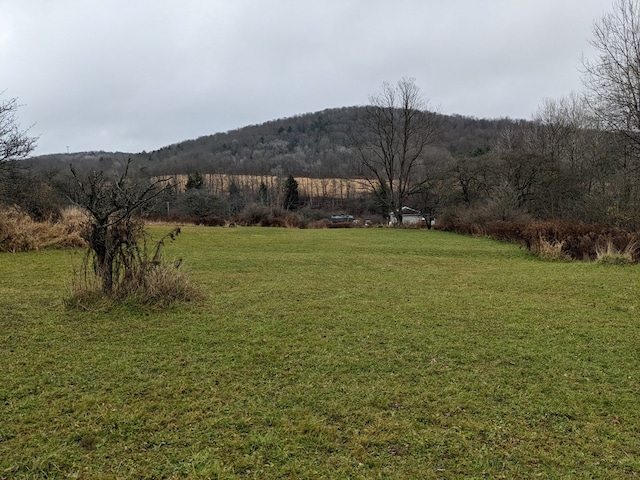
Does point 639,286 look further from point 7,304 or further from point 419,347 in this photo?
point 7,304

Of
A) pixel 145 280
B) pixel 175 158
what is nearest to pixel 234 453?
pixel 145 280

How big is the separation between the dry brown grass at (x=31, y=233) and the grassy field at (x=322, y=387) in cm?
571

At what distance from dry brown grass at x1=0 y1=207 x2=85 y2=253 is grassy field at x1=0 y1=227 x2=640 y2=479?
18.7 feet

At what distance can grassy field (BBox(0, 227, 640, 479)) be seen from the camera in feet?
7.34

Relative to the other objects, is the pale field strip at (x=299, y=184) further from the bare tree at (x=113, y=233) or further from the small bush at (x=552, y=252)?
the bare tree at (x=113, y=233)

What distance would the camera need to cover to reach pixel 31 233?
1123 cm

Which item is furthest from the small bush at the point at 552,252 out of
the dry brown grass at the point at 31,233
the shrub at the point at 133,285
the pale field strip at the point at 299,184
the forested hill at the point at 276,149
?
the pale field strip at the point at 299,184

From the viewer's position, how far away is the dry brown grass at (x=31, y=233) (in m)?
10.7

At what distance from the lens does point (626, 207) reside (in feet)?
50.0

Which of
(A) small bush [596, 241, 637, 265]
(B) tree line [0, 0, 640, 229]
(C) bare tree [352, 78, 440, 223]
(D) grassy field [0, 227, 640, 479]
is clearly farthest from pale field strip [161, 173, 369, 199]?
(D) grassy field [0, 227, 640, 479]

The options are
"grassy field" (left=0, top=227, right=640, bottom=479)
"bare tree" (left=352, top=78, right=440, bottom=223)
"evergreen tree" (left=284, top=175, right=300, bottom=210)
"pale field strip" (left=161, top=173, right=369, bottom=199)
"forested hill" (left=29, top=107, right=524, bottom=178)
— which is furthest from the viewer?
"pale field strip" (left=161, top=173, right=369, bottom=199)

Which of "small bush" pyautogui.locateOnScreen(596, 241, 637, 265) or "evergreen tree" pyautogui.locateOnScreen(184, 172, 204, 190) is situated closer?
"small bush" pyautogui.locateOnScreen(596, 241, 637, 265)

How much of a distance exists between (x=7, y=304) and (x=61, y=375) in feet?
9.05

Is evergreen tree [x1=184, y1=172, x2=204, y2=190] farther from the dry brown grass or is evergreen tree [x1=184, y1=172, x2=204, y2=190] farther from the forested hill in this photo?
the dry brown grass
